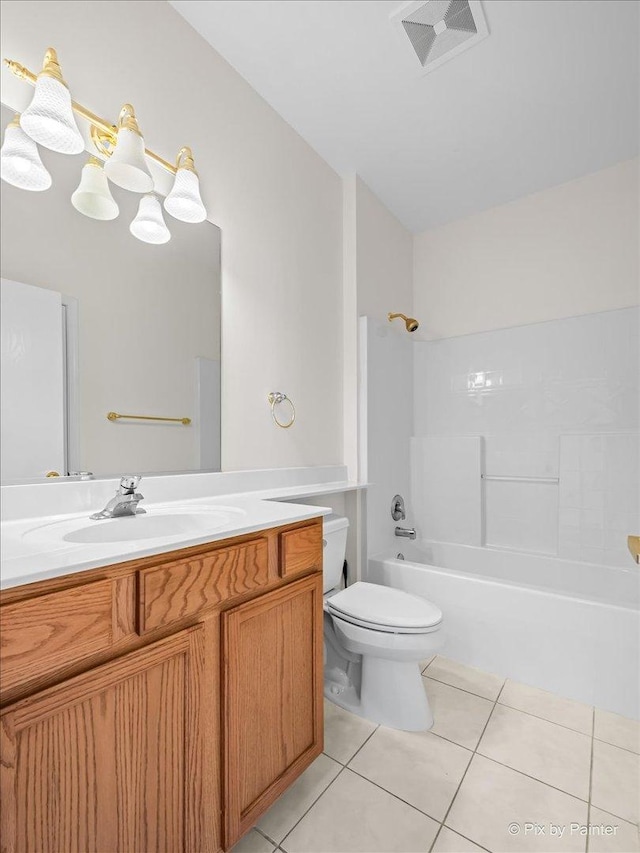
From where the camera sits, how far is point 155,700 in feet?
2.70

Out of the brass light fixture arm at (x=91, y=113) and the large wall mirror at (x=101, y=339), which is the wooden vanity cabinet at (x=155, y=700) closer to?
the large wall mirror at (x=101, y=339)

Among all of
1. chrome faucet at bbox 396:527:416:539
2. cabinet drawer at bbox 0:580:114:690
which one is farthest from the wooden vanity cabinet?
chrome faucet at bbox 396:527:416:539

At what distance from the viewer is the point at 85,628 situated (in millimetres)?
722

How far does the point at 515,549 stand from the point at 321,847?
1890 mm

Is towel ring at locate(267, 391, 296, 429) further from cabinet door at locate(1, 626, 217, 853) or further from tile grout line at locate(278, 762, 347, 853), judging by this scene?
tile grout line at locate(278, 762, 347, 853)

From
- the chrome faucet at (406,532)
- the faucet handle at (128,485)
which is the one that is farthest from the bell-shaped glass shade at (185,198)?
the chrome faucet at (406,532)

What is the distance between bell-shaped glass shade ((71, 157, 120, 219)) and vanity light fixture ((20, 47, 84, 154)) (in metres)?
0.09

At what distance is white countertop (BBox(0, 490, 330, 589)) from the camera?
67cm

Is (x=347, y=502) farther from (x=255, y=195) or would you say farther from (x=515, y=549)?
(x=255, y=195)

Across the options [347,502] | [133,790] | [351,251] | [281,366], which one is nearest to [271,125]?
[351,251]

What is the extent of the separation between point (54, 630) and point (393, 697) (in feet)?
4.32

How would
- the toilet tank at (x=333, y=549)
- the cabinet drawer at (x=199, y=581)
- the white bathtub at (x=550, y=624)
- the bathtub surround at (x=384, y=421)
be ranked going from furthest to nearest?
the bathtub surround at (x=384, y=421) → the toilet tank at (x=333, y=549) → the white bathtub at (x=550, y=624) → the cabinet drawer at (x=199, y=581)

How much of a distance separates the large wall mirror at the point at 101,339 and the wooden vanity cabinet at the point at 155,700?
0.56 meters

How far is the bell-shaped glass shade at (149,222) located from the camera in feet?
4.51
